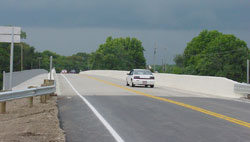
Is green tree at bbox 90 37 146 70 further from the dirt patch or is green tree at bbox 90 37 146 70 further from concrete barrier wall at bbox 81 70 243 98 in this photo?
the dirt patch

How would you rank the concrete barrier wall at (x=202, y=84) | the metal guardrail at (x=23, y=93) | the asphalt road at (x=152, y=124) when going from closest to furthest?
the asphalt road at (x=152, y=124) → the metal guardrail at (x=23, y=93) → the concrete barrier wall at (x=202, y=84)

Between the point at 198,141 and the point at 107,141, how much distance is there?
1874 millimetres

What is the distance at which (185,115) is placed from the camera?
39.8 ft

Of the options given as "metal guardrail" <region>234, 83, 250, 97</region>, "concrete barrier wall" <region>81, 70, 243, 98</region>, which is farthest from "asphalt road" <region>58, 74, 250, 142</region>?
"concrete barrier wall" <region>81, 70, 243, 98</region>

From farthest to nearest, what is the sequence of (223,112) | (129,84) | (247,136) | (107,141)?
(129,84) → (223,112) → (247,136) → (107,141)

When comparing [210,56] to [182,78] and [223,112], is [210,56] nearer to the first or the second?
[182,78]

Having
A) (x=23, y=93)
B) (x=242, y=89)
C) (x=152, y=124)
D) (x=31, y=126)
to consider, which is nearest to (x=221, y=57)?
(x=242, y=89)

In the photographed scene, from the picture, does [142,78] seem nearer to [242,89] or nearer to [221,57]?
[242,89]

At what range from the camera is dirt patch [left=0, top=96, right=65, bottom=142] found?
26.2ft

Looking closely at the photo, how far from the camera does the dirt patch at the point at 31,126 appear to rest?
7.99m

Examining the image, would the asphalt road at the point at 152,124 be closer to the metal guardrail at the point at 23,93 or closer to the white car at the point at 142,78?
the metal guardrail at the point at 23,93

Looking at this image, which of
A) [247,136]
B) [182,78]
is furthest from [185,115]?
[182,78]

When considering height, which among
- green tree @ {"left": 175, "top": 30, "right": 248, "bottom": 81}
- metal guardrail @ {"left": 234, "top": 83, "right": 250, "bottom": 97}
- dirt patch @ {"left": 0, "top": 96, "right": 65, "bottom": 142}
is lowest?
dirt patch @ {"left": 0, "top": 96, "right": 65, "bottom": 142}

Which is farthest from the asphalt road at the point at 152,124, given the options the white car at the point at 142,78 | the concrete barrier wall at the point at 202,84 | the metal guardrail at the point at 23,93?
the white car at the point at 142,78
